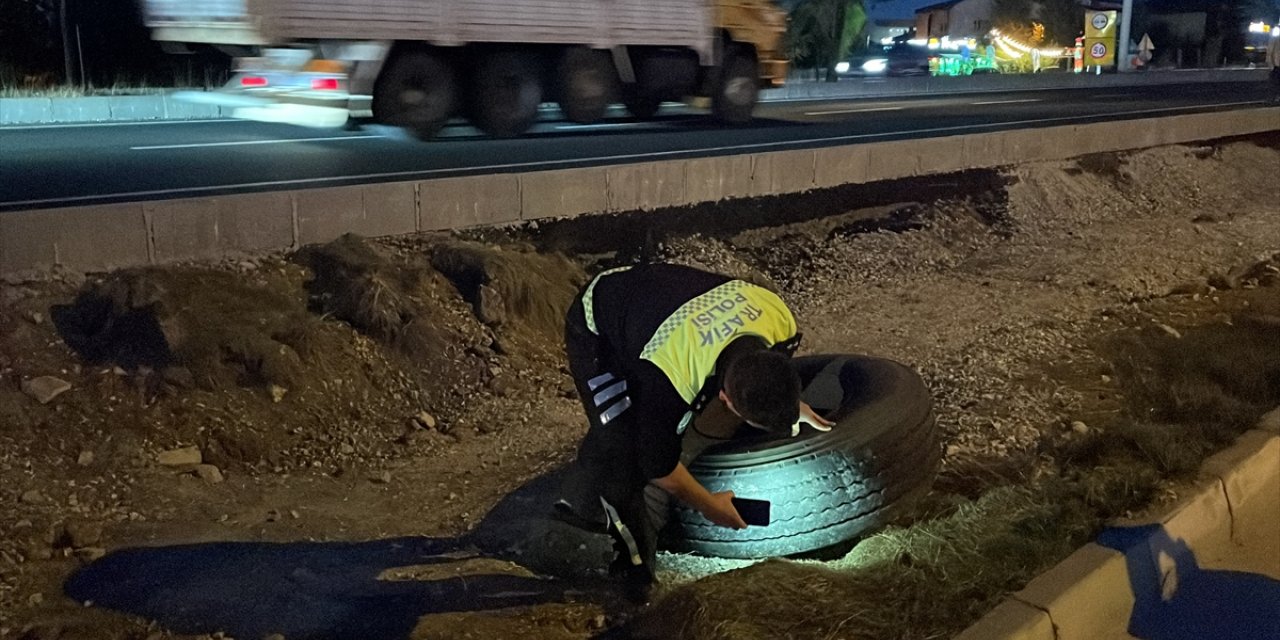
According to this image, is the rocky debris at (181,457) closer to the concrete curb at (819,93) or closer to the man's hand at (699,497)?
the man's hand at (699,497)

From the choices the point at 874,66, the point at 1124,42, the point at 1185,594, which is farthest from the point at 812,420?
the point at 874,66

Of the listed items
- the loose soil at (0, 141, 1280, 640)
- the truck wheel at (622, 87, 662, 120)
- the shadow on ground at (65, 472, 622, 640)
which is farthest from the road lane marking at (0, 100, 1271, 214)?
the shadow on ground at (65, 472, 622, 640)

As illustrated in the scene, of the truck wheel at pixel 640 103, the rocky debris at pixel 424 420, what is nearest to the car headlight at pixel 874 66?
the truck wheel at pixel 640 103

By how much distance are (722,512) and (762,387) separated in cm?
72

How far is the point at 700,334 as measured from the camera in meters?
3.29

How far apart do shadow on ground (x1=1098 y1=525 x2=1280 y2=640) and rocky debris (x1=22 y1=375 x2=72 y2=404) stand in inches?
169

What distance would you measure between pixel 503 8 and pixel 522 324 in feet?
22.7

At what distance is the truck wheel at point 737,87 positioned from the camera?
15.6 m

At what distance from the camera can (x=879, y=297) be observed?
8680 millimetres

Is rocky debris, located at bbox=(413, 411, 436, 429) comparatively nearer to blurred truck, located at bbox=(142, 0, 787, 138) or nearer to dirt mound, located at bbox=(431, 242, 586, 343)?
dirt mound, located at bbox=(431, 242, 586, 343)

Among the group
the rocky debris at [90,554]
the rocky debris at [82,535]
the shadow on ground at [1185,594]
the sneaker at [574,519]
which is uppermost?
the sneaker at [574,519]

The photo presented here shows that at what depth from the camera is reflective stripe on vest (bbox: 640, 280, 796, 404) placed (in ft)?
10.8

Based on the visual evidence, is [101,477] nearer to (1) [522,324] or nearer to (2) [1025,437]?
(1) [522,324]

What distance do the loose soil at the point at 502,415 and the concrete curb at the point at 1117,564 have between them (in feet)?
0.39
